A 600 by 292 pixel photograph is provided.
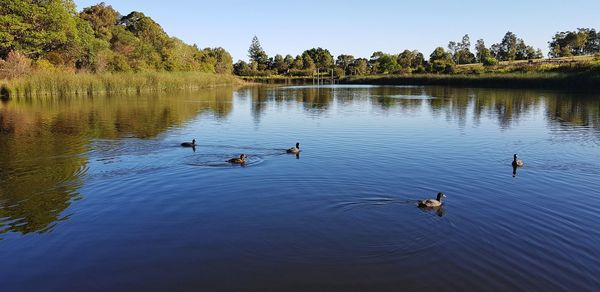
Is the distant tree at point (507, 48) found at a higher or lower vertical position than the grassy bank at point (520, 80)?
higher

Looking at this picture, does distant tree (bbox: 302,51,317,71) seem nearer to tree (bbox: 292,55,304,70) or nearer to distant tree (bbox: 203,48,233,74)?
tree (bbox: 292,55,304,70)

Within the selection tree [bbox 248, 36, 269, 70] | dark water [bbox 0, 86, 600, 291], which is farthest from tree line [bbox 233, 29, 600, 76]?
dark water [bbox 0, 86, 600, 291]

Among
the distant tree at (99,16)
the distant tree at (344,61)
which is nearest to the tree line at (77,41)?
the distant tree at (99,16)

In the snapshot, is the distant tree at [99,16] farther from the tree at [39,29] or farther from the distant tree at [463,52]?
the distant tree at [463,52]

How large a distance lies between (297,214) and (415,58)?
146612 mm

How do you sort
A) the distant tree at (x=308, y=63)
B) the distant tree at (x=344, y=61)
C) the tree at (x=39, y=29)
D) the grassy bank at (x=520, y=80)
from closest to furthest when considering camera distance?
the tree at (x=39, y=29), the grassy bank at (x=520, y=80), the distant tree at (x=308, y=63), the distant tree at (x=344, y=61)

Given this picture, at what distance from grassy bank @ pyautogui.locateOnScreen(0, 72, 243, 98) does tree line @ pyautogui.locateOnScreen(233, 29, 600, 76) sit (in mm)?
72094

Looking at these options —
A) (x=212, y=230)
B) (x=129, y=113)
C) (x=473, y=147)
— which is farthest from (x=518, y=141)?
(x=129, y=113)

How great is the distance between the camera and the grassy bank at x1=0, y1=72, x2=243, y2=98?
159 ft

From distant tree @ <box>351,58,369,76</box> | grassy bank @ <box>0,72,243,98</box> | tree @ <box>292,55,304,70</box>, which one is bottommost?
grassy bank @ <box>0,72,243,98</box>

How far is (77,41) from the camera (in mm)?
61125

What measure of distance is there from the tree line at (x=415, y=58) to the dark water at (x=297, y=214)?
9887cm

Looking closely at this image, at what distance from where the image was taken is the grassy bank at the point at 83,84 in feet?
159

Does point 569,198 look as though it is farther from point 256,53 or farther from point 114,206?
point 256,53
